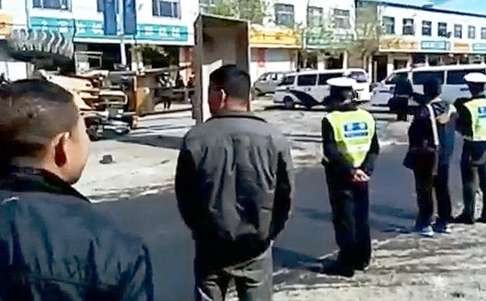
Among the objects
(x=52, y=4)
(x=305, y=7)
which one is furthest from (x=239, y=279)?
(x=305, y=7)

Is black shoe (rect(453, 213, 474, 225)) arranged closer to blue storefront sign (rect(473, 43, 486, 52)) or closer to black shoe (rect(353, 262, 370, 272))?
black shoe (rect(353, 262, 370, 272))

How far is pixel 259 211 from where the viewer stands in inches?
151

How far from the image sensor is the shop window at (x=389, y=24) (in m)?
60.2

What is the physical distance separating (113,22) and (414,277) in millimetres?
30142

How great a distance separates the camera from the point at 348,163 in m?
6.21

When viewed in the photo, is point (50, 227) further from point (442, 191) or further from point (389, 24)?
point (389, 24)


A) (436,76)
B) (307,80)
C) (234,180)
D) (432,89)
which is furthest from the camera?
(307,80)

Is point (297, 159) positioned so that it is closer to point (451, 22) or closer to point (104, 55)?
point (104, 55)

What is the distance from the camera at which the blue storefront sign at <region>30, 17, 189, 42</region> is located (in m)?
33.6

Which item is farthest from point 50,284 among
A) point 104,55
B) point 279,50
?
point 279,50

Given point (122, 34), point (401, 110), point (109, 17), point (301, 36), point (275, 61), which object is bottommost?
point (401, 110)

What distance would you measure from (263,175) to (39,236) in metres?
2.14

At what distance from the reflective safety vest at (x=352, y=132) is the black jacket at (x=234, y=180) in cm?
237

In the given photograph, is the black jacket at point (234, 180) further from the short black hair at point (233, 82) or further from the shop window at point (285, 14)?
the shop window at point (285, 14)
